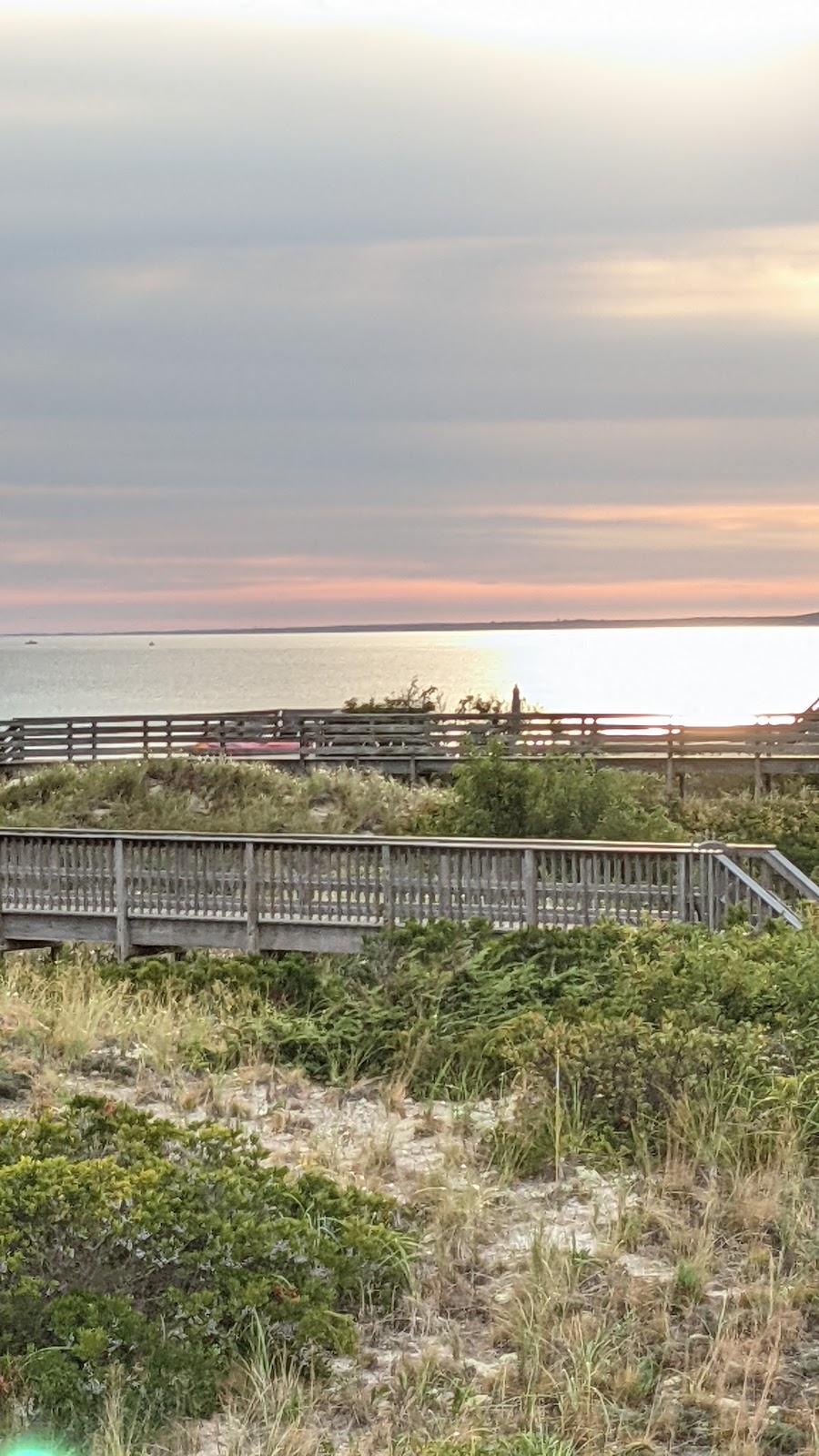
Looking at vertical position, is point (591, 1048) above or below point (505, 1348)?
above

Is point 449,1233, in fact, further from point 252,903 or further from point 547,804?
point 547,804

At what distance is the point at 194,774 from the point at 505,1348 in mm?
24756

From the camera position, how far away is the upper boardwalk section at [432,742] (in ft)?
112

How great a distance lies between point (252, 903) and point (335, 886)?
91cm

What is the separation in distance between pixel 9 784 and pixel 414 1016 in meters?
20.1

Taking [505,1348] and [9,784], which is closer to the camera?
[505,1348]

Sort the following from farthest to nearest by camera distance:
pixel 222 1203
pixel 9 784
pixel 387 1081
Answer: pixel 9 784 → pixel 387 1081 → pixel 222 1203

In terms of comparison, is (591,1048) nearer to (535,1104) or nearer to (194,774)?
(535,1104)

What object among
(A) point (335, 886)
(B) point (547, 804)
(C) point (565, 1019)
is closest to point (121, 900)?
(A) point (335, 886)

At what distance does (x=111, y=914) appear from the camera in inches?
690

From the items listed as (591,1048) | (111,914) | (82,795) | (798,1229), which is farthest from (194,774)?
(798,1229)

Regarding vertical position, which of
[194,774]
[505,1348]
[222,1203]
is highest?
[194,774]

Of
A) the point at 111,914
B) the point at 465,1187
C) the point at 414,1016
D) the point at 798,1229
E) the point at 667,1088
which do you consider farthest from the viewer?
the point at 111,914

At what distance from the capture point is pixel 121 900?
A: 17328 mm
